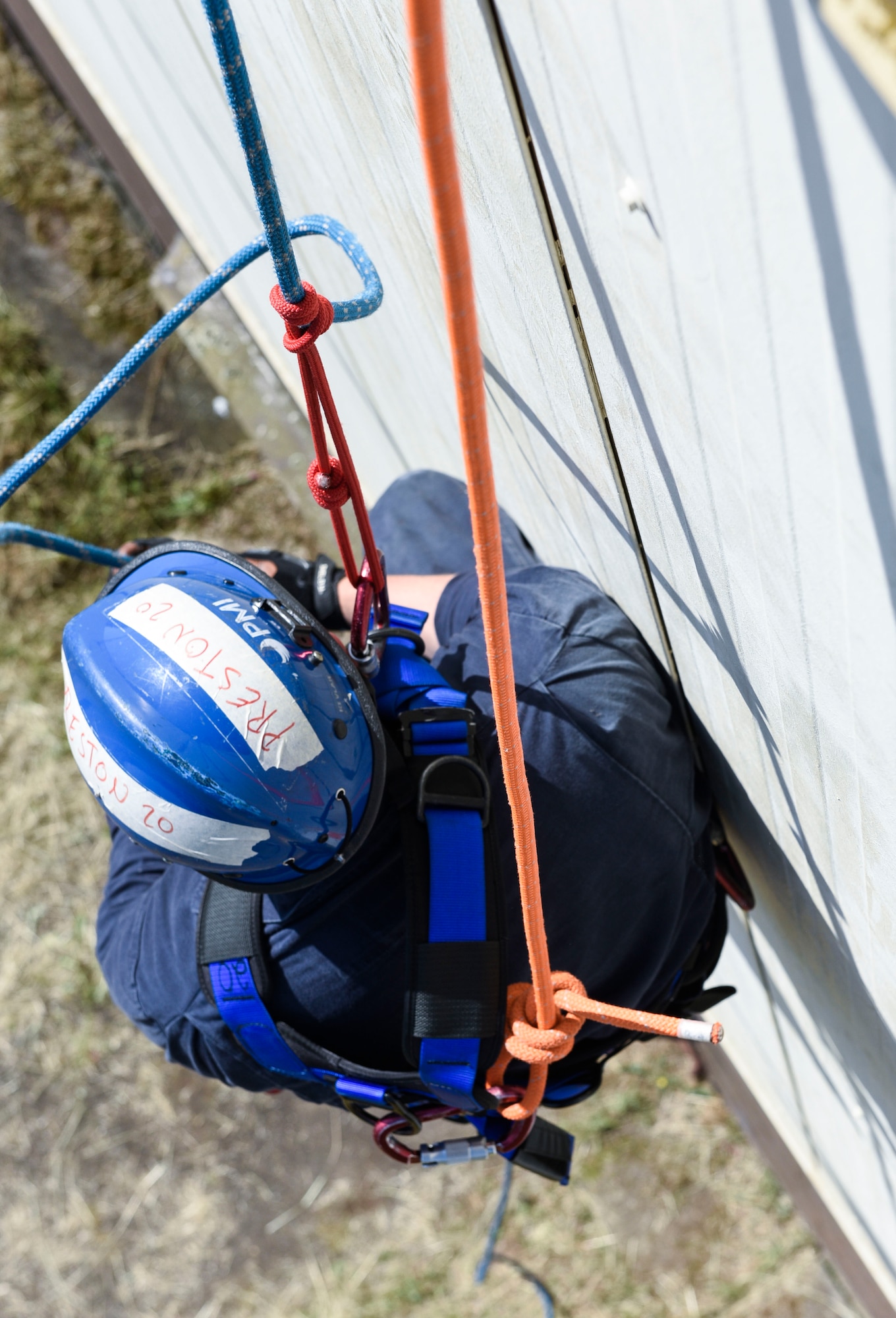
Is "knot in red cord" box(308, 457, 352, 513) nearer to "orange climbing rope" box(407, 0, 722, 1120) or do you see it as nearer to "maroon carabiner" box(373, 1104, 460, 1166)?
"orange climbing rope" box(407, 0, 722, 1120)

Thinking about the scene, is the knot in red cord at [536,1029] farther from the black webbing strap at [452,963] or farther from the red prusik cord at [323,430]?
the red prusik cord at [323,430]

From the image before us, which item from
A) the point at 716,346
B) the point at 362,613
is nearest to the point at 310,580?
the point at 362,613

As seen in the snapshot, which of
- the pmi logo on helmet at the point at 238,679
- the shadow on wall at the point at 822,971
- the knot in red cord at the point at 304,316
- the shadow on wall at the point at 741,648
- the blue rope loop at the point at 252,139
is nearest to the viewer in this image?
the shadow on wall at the point at 741,648

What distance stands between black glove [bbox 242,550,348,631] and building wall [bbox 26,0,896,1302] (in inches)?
16.8

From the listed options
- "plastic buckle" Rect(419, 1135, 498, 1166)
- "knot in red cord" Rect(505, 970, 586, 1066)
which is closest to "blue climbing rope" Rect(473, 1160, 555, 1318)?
"plastic buckle" Rect(419, 1135, 498, 1166)

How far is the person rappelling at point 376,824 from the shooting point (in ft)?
4.75

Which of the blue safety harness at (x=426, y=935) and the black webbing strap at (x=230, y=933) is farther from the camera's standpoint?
the black webbing strap at (x=230, y=933)

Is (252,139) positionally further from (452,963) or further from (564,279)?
(452,963)

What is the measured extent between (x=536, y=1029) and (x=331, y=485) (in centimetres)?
86

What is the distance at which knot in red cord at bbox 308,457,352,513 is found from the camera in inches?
59.8

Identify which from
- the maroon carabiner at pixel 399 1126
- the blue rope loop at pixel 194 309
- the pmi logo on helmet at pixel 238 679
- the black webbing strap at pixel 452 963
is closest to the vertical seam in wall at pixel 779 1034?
the maroon carabiner at pixel 399 1126

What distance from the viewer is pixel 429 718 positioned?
155 cm

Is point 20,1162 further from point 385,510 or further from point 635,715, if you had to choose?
point 635,715

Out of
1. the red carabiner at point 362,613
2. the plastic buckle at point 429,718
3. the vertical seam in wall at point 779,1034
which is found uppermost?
the red carabiner at point 362,613
